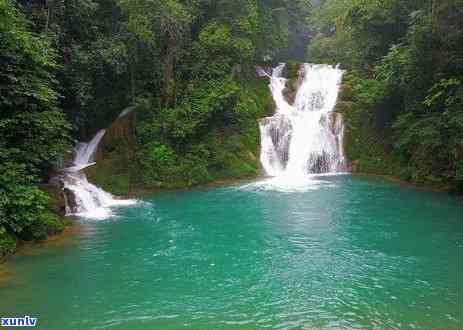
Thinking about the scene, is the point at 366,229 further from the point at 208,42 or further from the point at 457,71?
the point at 208,42

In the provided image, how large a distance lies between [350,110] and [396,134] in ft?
13.0

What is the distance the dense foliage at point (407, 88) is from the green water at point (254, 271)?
3.48m

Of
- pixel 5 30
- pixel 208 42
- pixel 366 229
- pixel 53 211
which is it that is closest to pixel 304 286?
pixel 366 229

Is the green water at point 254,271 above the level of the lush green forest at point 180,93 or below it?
below

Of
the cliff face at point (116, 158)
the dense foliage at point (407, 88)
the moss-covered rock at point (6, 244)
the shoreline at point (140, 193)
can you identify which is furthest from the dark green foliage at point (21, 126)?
the dense foliage at point (407, 88)

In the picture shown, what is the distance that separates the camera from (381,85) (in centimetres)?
2230

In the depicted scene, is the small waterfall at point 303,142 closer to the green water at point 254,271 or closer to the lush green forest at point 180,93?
the lush green forest at point 180,93

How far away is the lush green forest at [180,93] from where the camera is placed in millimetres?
12445

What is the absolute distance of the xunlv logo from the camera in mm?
7707

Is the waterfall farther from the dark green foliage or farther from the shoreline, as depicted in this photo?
the dark green foliage

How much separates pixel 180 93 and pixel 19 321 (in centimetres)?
1634

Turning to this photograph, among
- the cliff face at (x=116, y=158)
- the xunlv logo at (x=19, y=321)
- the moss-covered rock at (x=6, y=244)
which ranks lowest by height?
the xunlv logo at (x=19, y=321)

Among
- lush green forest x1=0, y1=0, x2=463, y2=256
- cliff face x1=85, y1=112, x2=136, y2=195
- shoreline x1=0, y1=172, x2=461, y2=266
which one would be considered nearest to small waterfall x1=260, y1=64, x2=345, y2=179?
lush green forest x1=0, y1=0, x2=463, y2=256

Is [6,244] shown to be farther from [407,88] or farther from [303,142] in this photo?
[303,142]
